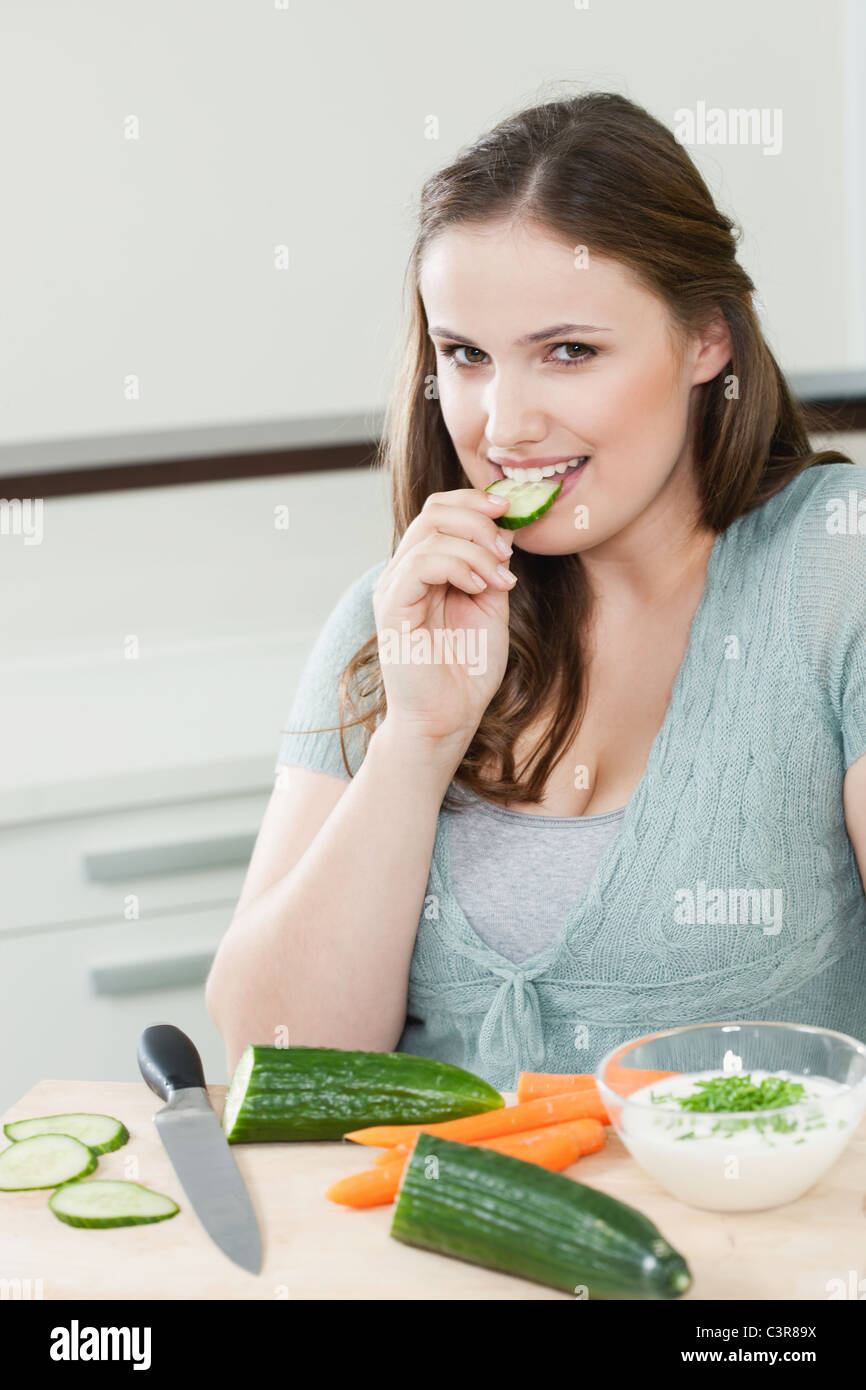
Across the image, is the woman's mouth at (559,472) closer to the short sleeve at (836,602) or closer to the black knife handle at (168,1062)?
the short sleeve at (836,602)

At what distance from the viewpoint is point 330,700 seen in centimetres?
165

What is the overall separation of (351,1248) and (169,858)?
48.7 inches

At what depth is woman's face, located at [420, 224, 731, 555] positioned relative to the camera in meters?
1.40

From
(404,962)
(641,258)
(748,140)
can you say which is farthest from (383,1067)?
(748,140)

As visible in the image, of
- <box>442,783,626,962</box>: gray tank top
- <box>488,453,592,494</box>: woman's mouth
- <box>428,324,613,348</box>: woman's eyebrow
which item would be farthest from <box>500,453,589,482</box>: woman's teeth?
<box>442,783,626,962</box>: gray tank top

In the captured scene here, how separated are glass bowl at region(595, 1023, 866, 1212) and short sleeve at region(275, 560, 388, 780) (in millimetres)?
663

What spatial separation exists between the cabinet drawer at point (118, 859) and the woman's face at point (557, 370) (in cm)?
84

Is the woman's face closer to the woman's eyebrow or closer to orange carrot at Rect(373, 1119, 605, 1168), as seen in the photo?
the woman's eyebrow

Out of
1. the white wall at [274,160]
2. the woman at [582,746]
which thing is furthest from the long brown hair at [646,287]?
the white wall at [274,160]

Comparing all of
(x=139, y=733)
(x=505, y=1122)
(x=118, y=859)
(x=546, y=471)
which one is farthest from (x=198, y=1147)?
(x=139, y=733)

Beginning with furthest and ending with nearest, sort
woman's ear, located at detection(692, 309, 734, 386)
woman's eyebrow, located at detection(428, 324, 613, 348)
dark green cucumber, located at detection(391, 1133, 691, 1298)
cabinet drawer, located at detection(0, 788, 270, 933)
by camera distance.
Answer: cabinet drawer, located at detection(0, 788, 270, 933)
woman's ear, located at detection(692, 309, 734, 386)
woman's eyebrow, located at detection(428, 324, 613, 348)
dark green cucumber, located at detection(391, 1133, 691, 1298)

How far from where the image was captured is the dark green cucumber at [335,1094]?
40.7 inches

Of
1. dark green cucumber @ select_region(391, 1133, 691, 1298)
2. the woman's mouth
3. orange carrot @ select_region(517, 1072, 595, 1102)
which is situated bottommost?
orange carrot @ select_region(517, 1072, 595, 1102)

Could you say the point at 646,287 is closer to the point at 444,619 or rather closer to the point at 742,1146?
the point at 444,619
